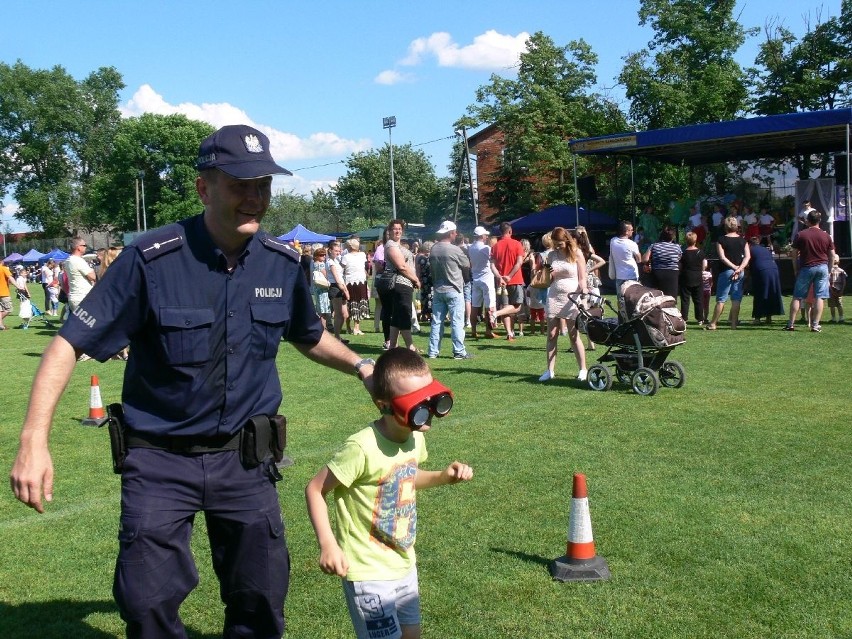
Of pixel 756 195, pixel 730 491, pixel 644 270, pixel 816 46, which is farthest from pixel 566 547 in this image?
pixel 816 46

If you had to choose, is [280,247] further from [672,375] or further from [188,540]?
[672,375]

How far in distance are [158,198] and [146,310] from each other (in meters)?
92.4

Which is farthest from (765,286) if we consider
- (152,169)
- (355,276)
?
(152,169)

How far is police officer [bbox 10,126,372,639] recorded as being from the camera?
303 cm

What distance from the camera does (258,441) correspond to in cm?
326

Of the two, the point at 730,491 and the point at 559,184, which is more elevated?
the point at 559,184

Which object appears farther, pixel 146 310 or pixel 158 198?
pixel 158 198

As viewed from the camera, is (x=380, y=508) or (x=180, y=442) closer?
(x=180, y=442)

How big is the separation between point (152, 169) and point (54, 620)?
91.4m

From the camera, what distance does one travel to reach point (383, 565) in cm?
330

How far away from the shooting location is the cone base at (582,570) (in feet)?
15.5

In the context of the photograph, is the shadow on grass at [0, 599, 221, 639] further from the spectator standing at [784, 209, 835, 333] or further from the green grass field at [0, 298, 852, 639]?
the spectator standing at [784, 209, 835, 333]

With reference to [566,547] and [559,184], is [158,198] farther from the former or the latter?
[566,547]

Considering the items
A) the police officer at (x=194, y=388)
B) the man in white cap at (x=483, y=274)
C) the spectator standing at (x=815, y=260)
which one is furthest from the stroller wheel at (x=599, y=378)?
the police officer at (x=194, y=388)
